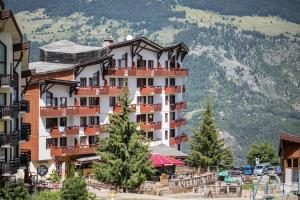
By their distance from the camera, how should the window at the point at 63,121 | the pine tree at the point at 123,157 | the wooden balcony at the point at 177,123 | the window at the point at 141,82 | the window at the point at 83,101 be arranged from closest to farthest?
the pine tree at the point at 123,157
the window at the point at 63,121
the window at the point at 83,101
the window at the point at 141,82
the wooden balcony at the point at 177,123

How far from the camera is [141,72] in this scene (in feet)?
303

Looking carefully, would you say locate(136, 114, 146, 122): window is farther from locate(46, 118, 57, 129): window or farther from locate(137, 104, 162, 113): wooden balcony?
locate(46, 118, 57, 129): window

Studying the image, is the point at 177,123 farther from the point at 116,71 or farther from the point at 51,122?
the point at 51,122

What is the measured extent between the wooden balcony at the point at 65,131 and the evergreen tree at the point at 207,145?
17110 millimetres

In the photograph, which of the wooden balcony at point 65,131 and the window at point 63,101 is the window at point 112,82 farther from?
the window at point 63,101

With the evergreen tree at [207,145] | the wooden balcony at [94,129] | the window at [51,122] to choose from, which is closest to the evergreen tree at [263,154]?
the evergreen tree at [207,145]

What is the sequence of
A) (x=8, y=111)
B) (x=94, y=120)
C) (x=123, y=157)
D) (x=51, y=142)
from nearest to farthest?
(x=8, y=111) → (x=123, y=157) → (x=51, y=142) → (x=94, y=120)

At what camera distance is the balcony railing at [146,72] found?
88812mm

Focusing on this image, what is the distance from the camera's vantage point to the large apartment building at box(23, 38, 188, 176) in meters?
77.8

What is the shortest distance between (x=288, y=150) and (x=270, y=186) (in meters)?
6.32

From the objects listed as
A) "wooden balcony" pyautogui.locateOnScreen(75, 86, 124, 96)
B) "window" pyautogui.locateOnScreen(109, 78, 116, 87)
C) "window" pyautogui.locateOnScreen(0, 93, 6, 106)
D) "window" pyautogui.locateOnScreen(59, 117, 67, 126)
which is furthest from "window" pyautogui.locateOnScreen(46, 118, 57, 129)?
"window" pyautogui.locateOnScreen(0, 93, 6, 106)

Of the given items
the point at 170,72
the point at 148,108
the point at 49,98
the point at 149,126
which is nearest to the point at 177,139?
the point at 149,126

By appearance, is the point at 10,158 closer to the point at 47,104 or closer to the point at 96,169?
the point at 96,169

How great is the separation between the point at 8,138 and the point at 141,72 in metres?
43.4
